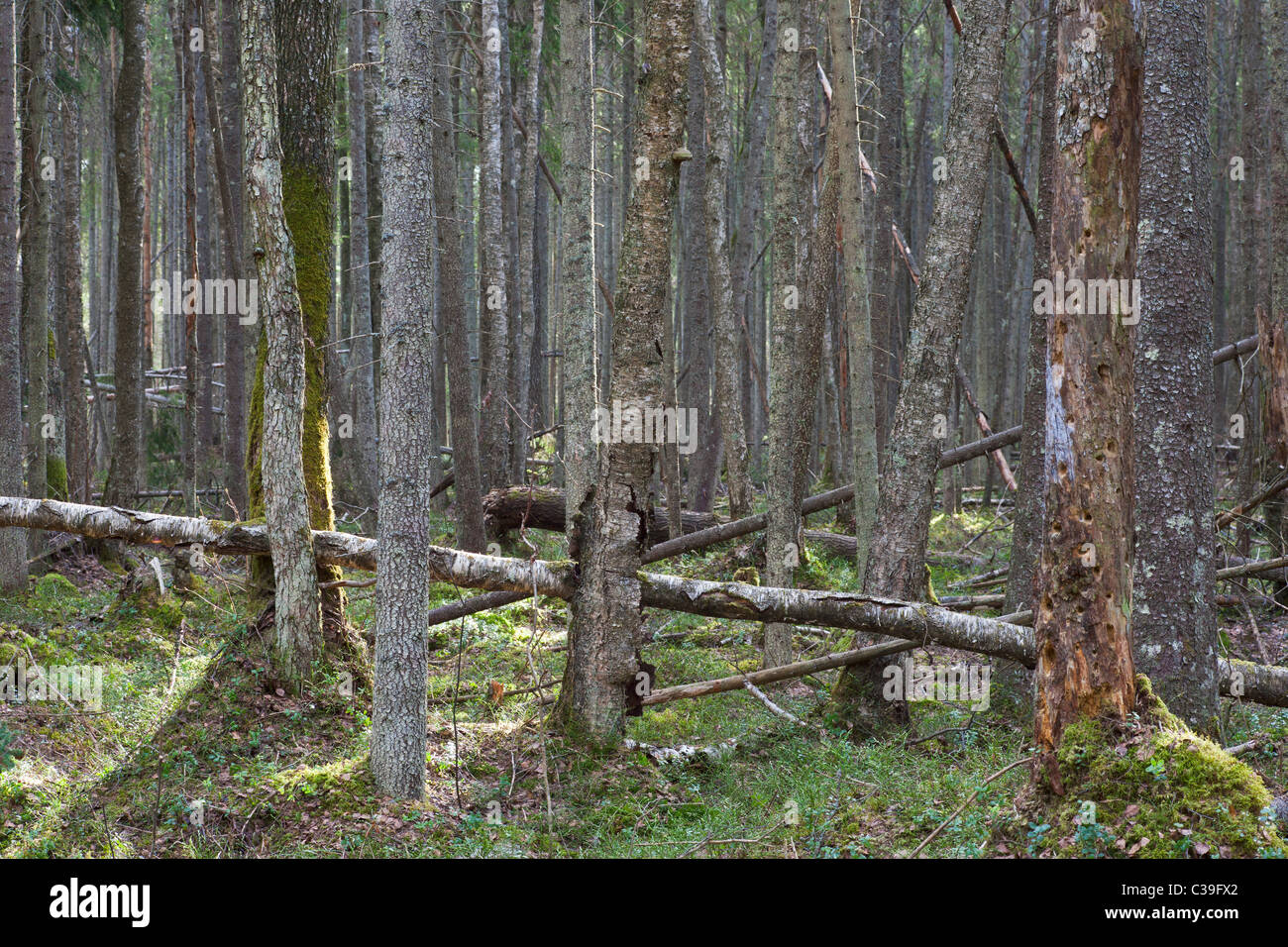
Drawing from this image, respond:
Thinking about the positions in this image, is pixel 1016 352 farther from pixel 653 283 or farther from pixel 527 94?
pixel 653 283

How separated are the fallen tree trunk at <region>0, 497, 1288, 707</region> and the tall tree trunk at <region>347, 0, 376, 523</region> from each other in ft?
20.2

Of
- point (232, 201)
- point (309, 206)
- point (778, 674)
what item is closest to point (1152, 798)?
point (778, 674)

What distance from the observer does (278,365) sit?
21.3 feet

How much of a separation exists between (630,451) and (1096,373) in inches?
115

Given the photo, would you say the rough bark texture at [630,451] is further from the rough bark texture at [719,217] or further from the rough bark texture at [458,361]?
the rough bark texture at [458,361]

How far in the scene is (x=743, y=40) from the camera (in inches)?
856

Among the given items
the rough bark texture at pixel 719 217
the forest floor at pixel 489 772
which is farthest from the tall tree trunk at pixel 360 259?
the forest floor at pixel 489 772

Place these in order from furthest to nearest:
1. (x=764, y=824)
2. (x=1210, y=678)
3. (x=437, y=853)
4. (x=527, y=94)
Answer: (x=527, y=94) < (x=1210, y=678) < (x=764, y=824) < (x=437, y=853)

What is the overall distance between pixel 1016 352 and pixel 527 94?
40.1 ft

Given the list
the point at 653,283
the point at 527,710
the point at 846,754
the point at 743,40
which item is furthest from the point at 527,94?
the point at 846,754

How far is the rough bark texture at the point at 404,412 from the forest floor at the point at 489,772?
11.3 inches

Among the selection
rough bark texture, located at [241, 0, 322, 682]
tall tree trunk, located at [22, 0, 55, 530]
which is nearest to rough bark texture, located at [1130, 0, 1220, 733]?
rough bark texture, located at [241, 0, 322, 682]

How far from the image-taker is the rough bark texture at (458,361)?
1127cm

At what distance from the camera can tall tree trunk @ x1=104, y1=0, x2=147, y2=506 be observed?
1111cm
